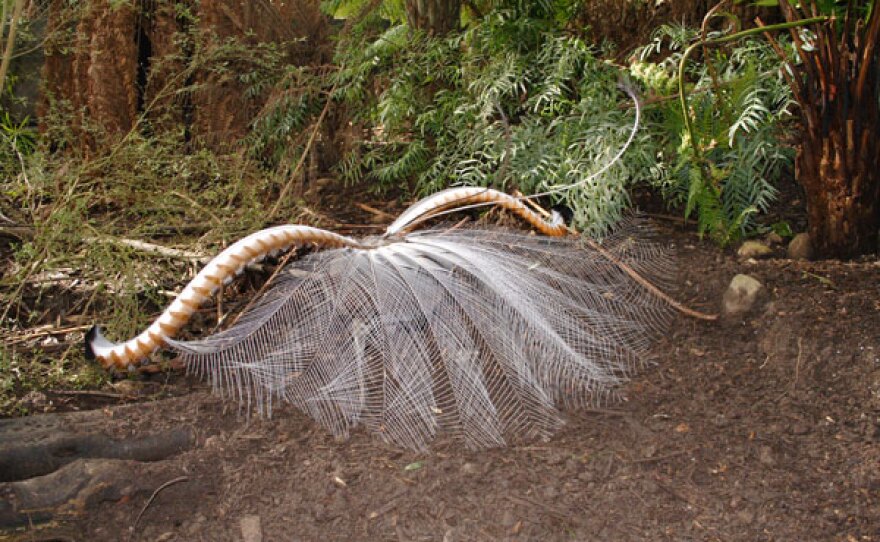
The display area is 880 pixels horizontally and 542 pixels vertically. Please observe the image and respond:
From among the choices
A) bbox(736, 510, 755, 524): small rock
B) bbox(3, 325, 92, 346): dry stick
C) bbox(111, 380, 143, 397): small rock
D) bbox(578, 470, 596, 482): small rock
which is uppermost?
bbox(3, 325, 92, 346): dry stick

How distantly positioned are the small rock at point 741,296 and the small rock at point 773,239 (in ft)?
1.77

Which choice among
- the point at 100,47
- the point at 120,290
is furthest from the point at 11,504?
the point at 100,47

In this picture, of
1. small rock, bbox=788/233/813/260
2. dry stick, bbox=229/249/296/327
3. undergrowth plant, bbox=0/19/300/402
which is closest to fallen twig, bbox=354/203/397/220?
undergrowth plant, bbox=0/19/300/402

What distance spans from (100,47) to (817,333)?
357 cm

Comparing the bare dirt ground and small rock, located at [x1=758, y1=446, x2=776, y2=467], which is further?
small rock, located at [x1=758, y1=446, x2=776, y2=467]

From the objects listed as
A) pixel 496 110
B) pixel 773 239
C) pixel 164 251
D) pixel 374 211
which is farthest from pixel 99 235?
pixel 773 239

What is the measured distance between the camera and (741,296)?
2.93m

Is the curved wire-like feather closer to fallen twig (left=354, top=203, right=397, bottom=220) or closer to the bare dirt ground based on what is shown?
the bare dirt ground

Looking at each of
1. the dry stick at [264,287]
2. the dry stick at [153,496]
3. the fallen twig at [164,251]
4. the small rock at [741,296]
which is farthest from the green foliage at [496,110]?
the dry stick at [153,496]

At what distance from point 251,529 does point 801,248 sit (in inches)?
89.0

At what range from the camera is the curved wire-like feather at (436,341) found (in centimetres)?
249

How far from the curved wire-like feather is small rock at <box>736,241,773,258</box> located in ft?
1.39

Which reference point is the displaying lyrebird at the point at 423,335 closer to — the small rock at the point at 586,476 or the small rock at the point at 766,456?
the small rock at the point at 586,476

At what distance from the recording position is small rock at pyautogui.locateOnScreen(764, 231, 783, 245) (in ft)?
11.2
